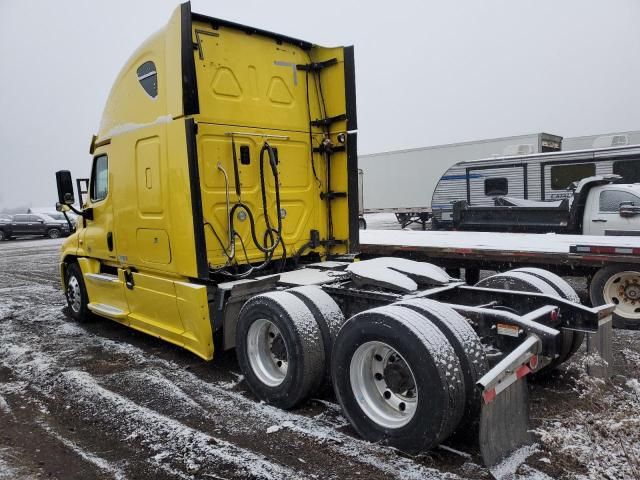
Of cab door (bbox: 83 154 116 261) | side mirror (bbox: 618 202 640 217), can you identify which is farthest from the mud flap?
side mirror (bbox: 618 202 640 217)

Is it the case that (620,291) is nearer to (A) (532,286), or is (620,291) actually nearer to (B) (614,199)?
(A) (532,286)

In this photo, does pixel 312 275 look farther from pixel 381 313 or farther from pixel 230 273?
pixel 381 313

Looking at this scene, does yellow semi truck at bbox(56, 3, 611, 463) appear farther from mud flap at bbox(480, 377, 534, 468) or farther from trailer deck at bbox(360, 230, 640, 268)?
trailer deck at bbox(360, 230, 640, 268)

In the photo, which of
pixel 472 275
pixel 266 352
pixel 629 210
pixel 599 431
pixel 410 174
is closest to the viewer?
pixel 599 431

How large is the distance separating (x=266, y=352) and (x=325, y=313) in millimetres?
701

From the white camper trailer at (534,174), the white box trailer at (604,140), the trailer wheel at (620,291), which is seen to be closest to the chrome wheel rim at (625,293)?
the trailer wheel at (620,291)

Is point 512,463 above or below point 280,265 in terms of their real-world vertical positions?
below

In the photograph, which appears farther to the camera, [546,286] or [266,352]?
[546,286]

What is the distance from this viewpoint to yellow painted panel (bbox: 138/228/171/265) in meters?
5.23

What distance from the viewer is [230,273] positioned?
210 inches

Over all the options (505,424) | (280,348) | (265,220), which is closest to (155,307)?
(265,220)

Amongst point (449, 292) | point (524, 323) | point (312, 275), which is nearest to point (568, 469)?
point (524, 323)

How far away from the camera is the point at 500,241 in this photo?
792cm

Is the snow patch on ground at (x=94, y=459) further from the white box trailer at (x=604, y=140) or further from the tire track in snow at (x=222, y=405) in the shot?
the white box trailer at (x=604, y=140)
